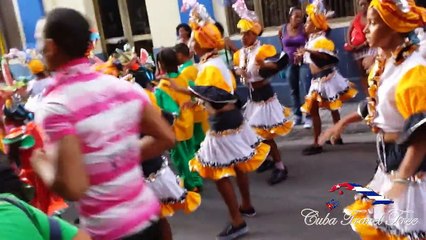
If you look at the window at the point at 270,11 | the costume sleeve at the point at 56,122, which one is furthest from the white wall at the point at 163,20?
the costume sleeve at the point at 56,122

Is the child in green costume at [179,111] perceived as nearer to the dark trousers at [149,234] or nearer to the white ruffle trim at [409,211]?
the dark trousers at [149,234]

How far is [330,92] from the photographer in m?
5.24

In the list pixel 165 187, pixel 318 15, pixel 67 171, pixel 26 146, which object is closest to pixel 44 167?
pixel 67 171

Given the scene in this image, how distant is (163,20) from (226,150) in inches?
171

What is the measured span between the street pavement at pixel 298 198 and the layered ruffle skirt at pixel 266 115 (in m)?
0.48

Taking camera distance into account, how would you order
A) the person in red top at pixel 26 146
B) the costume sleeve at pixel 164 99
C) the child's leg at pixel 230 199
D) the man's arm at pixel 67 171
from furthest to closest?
the costume sleeve at pixel 164 99
the child's leg at pixel 230 199
the person in red top at pixel 26 146
the man's arm at pixel 67 171

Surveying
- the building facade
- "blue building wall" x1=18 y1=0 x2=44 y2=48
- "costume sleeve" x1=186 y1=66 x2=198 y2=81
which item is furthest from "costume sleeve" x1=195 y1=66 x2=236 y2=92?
"blue building wall" x1=18 y1=0 x2=44 y2=48

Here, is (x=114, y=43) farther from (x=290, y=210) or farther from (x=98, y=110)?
(x=98, y=110)

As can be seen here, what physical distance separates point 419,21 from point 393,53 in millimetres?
171

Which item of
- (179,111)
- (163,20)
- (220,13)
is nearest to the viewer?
(179,111)

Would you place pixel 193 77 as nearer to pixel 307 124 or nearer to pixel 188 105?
pixel 188 105

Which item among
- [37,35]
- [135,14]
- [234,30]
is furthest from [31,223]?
[135,14]

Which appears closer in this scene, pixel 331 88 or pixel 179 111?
pixel 179 111

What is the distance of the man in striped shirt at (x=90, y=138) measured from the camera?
1714 mm
